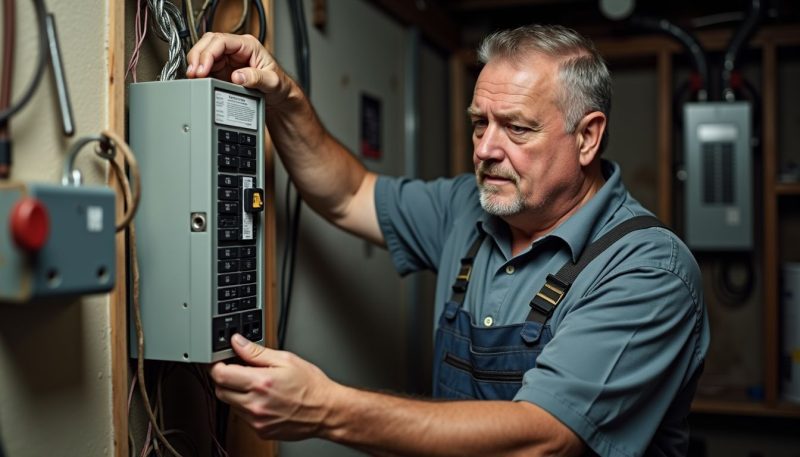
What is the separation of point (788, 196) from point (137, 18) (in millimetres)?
2608

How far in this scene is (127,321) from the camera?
971 millimetres

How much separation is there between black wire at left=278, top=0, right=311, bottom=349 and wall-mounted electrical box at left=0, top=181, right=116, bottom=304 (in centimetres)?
67

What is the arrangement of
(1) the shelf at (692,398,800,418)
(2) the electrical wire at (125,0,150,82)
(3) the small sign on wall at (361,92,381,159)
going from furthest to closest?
(1) the shelf at (692,398,800,418)
(3) the small sign on wall at (361,92,381,159)
(2) the electrical wire at (125,0,150,82)

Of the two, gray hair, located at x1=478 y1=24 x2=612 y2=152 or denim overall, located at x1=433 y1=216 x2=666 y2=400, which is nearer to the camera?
denim overall, located at x1=433 y1=216 x2=666 y2=400

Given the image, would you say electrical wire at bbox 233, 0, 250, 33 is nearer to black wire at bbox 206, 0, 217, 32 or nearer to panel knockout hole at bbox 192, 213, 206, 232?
black wire at bbox 206, 0, 217, 32

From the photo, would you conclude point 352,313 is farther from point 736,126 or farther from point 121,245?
point 736,126

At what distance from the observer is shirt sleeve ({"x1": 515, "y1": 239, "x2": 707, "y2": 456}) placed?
1.04 meters

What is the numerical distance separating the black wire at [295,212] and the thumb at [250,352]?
0.46 m

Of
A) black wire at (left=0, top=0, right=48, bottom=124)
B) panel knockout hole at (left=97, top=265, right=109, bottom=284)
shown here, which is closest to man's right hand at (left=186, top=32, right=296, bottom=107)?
black wire at (left=0, top=0, right=48, bottom=124)

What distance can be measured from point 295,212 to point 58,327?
665 mm

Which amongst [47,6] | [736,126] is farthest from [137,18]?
[736,126]

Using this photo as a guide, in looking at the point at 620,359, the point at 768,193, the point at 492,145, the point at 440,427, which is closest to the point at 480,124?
the point at 492,145

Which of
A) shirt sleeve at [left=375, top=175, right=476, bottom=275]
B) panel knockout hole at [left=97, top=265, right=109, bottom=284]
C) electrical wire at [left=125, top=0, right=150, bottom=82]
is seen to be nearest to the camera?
panel knockout hole at [left=97, top=265, right=109, bottom=284]

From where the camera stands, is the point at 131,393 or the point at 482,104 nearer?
the point at 131,393
